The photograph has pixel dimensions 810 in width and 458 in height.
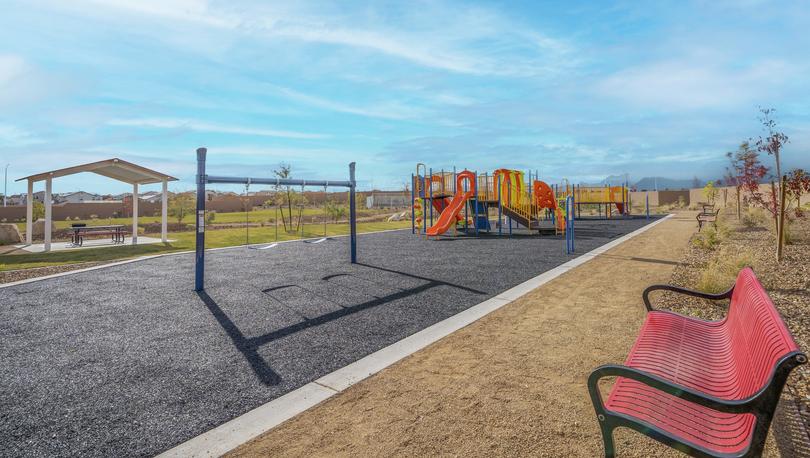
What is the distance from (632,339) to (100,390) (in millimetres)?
4972

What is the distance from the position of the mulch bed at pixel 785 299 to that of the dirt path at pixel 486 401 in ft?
2.72

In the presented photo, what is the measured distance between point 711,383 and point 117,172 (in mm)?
19197

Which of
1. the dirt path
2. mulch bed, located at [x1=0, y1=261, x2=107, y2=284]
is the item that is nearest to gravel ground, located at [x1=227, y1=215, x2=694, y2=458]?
the dirt path

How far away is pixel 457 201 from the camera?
17.8 metres

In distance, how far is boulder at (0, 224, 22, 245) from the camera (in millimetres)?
16438

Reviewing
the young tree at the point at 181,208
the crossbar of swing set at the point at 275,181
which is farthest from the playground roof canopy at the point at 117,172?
the young tree at the point at 181,208

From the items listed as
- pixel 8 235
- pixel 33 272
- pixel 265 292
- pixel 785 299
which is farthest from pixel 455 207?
pixel 8 235

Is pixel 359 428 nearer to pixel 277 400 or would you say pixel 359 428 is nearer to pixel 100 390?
pixel 277 400

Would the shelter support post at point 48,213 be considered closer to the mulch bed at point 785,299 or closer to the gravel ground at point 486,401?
the gravel ground at point 486,401

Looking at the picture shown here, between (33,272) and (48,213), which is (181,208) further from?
(33,272)

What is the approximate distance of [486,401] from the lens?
10.1 ft

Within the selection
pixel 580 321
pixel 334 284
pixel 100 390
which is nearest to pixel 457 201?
pixel 334 284

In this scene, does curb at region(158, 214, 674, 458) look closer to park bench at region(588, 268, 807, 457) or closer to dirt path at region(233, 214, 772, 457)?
dirt path at region(233, 214, 772, 457)

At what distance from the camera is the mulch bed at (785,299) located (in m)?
2.69
